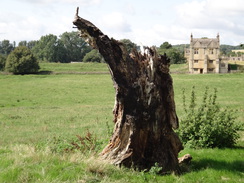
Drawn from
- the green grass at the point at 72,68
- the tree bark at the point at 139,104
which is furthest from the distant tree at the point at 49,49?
the tree bark at the point at 139,104

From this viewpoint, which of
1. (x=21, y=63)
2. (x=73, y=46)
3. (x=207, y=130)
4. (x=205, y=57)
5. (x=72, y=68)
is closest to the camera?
(x=207, y=130)

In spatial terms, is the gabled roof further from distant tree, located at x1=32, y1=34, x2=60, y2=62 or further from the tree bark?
the tree bark

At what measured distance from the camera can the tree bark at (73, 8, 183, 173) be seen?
7.69 m

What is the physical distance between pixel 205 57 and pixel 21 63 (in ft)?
169

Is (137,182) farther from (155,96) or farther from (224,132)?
(224,132)

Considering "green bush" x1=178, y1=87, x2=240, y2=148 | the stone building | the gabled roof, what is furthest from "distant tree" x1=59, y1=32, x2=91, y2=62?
"green bush" x1=178, y1=87, x2=240, y2=148

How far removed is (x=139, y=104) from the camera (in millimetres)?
7809

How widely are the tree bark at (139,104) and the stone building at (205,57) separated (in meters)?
82.1

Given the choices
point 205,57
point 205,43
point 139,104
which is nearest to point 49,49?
point 205,43

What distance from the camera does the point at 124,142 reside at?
8.02m

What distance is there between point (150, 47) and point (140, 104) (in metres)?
1.55

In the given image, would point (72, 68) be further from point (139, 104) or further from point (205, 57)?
point (139, 104)

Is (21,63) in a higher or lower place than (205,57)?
lower

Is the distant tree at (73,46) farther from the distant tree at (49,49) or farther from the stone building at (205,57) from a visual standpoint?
the stone building at (205,57)
